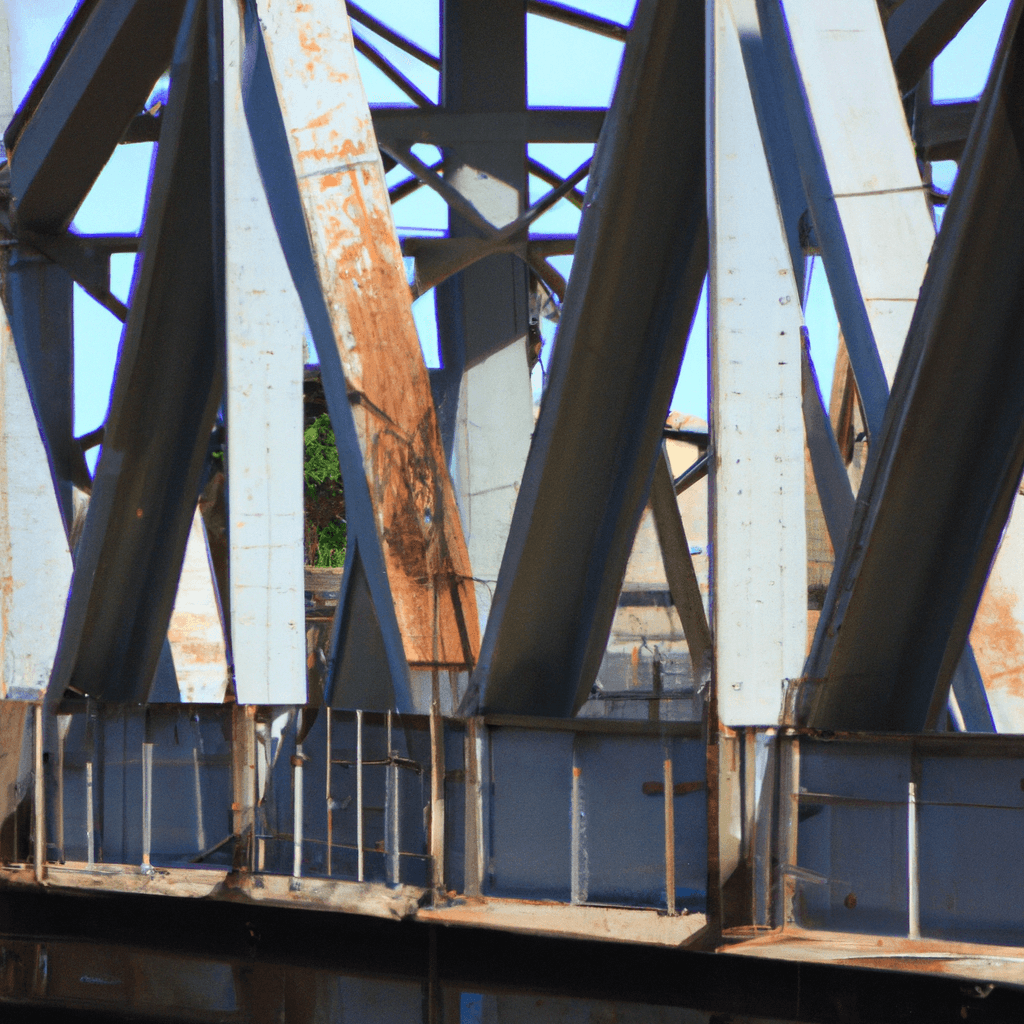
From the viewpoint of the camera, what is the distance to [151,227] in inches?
342

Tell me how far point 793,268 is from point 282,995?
4.94 m

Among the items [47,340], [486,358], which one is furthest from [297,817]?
[486,358]

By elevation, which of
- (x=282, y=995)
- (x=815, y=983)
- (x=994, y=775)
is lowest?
(x=282, y=995)

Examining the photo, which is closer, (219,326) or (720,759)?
(720,759)

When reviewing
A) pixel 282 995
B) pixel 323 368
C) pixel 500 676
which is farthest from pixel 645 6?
pixel 282 995

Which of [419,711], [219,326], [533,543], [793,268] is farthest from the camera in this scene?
[219,326]

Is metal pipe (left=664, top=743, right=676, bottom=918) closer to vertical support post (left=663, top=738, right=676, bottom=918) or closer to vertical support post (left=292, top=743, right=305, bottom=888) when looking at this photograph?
vertical support post (left=663, top=738, right=676, bottom=918)

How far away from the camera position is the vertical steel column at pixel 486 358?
14477mm

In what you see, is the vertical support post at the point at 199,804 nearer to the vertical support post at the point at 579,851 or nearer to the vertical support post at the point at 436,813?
the vertical support post at the point at 436,813

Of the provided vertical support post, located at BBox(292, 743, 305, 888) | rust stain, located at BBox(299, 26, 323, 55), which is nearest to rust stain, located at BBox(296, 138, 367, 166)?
rust stain, located at BBox(299, 26, 323, 55)

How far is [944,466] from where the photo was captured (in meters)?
5.31

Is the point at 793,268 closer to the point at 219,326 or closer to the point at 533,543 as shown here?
the point at 533,543

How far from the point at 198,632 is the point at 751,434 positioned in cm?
960

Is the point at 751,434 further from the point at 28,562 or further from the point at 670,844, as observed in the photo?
the point at 28,562
